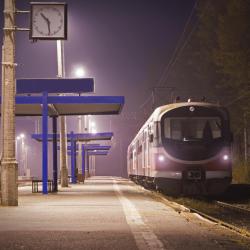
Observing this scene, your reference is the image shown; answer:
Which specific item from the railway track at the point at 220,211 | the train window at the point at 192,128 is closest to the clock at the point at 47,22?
the railway track at the point at 220,211

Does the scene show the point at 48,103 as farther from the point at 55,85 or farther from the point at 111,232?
the point at 111,232

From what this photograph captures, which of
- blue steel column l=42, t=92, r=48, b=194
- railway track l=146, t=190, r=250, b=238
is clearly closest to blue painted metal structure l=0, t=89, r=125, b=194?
blue steel column l=42, t=92, r=48, b=194

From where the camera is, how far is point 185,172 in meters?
22.1

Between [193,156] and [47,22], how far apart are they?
8.51 meters

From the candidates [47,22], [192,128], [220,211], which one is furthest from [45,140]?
[47,22]

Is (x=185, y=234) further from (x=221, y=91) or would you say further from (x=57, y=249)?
(x=221, y=91)

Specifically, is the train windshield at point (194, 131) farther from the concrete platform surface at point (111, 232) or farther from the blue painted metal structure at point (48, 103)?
the concrete platform surface at point (111, 232)

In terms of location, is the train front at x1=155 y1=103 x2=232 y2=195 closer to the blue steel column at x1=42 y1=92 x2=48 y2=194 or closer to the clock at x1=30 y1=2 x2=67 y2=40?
the blue steel column at x1=42 y1=92 x2=48 y2=194

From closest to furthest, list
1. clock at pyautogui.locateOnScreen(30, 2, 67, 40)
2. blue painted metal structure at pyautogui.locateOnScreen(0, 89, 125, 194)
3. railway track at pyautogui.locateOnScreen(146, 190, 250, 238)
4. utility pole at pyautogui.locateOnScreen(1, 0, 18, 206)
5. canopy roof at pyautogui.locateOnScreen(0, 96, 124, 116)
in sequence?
railway track at pyautogui.locateOnScreen(146, 190, 250, 238) → clock at pyautogui.locateOnScreen(30, 2, 67, 40) → utility pole at pyautogui.locateOnScreen(1, 0, 18, 206) → blue painted metal structure at pyautogui.locateOnScreen(0, 89, 125, 194) → canopy roof at pyautogui.locateOnScreen(0, 96, 124, 116)

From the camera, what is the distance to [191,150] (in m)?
22.1

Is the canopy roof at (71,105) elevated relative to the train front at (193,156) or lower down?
elevated

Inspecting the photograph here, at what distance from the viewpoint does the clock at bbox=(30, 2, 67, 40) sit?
16.0 meters

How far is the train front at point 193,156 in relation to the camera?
22062mm

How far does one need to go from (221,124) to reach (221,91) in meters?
28.8
